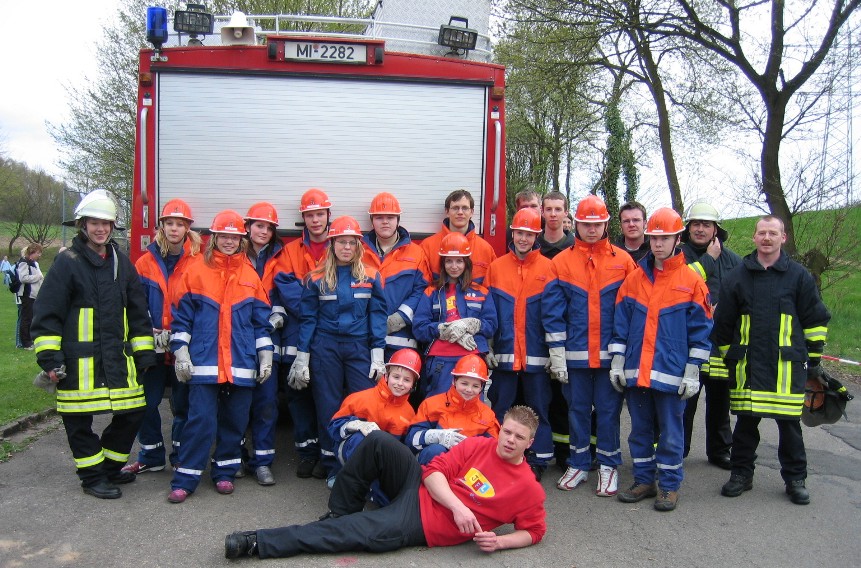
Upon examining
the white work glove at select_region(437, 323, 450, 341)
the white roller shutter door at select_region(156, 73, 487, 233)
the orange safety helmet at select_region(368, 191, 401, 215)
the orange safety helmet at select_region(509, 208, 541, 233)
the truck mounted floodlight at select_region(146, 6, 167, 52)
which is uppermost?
the truck mounted floodlight at select_region(146, 6, 167, 52)

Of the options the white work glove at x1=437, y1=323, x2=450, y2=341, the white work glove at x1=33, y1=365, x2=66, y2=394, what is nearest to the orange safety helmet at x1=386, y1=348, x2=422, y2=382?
the white work glove at x1=437, y1=323, x2=450, y2=341

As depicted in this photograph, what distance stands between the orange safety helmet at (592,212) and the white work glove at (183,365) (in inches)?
116

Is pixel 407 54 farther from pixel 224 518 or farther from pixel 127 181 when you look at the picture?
pixel 127 181

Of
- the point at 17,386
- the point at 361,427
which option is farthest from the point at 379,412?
the point at 17,386

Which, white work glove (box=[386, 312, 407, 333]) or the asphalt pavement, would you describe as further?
white work glove (box=[386, 312, 407, 333])

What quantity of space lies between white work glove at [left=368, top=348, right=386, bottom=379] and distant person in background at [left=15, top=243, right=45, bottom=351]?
9.57m

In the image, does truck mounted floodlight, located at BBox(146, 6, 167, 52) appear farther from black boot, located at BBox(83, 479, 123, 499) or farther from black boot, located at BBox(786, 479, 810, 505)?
black boot, located at BBox(786, 479, 810, 505)

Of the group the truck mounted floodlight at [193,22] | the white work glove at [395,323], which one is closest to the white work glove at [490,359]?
the white work glove at [395,323]

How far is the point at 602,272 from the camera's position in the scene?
5.31 m

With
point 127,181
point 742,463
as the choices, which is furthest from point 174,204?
point 127,181

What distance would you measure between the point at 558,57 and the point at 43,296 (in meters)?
11.7

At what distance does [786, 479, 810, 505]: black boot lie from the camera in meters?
5.05

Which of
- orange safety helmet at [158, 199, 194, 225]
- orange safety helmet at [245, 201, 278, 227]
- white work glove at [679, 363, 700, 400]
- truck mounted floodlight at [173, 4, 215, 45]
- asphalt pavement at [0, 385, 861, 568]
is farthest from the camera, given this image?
truck mounted floodlight at [173, 4, 215, 45]

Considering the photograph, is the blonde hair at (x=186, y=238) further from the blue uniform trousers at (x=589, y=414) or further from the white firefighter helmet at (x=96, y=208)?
the blue uniform trousers at (x=589, y=414)
